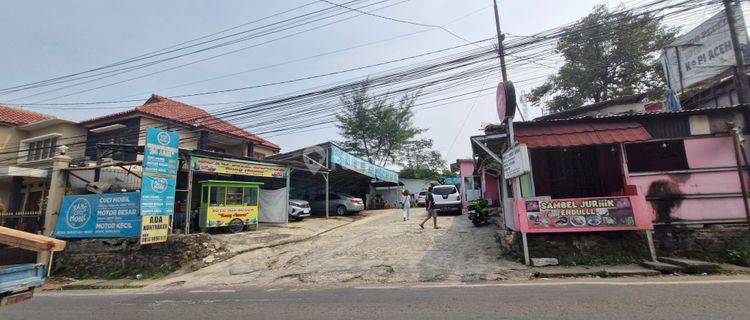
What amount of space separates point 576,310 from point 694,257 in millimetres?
6066

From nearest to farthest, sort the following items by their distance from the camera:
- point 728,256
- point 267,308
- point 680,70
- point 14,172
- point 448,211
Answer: point 267,308
point 728,256
point 680,70
point 14,172
point 448,211

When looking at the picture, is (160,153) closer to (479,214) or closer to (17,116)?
(479,214)

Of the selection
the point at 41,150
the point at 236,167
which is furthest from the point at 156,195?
the point at 41,150

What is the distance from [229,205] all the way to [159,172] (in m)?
3.49

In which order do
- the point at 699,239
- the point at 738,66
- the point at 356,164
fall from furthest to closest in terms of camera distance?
the point at 356,164
the point at 738,66
the point at 699,239

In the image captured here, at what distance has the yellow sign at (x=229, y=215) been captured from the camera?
46.5 feet

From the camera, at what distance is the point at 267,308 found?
629 centimetres

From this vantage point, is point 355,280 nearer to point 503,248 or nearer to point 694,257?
point 503,248

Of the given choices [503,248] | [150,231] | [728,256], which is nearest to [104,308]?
[150,231]

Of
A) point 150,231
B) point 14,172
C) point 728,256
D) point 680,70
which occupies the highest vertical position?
point 680,70

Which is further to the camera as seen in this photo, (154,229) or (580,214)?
(154,229)

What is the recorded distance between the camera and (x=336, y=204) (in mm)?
22781

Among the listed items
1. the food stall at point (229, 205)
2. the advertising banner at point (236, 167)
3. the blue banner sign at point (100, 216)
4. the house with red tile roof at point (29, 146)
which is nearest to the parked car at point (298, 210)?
the advertising banner at point (236, 167)

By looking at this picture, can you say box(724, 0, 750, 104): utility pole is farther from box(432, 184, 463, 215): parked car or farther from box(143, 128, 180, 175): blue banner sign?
box(143, 128, 180, 175): blue banner sign
